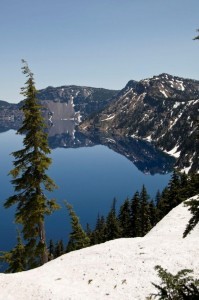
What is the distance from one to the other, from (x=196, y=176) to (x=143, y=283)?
13175 mm

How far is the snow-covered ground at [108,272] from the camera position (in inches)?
891

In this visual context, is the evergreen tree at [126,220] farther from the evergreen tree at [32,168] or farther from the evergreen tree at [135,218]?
the evergreen tree at [32,168]

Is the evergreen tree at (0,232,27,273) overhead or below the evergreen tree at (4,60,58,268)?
below

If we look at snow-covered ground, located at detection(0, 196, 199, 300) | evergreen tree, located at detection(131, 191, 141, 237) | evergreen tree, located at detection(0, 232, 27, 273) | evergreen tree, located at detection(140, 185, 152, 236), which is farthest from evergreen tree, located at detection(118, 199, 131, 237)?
snow-covered ground, located at detection(0, 196, 199, 300)

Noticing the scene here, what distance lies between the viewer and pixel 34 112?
3083 cm

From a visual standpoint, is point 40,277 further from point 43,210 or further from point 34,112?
point 34,112

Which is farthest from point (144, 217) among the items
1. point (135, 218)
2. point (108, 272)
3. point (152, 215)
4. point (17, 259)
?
point (108, 272)

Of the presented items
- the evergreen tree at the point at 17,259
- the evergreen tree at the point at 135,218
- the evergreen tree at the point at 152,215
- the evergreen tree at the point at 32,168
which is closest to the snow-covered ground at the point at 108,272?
the evergreen tree at the point at 32,168

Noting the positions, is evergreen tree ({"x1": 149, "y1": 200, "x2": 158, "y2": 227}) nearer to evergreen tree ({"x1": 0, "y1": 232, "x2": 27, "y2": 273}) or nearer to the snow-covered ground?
evergreen tree ({"x1": 0, "y1": 232, "x2": 27, "y2": 273})

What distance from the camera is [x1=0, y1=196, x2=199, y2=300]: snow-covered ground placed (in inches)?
891

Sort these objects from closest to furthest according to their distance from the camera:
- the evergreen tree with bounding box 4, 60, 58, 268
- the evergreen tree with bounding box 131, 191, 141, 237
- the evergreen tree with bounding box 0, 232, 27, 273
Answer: the evergreen tree with bounding box 4, 60, 58, 268, the evergreen tree with bounding box 0, 232, 27, 273, the evergreen tree with bounding box 131, 191, 141, 237

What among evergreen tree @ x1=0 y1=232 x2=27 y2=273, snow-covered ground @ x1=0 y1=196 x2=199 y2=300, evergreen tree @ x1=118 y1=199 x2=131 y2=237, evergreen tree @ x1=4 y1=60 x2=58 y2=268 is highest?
evergreen tree @ x1=4 y1=60 x2=58 y2=268

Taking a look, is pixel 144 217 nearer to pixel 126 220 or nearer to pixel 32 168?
pixel 126 220

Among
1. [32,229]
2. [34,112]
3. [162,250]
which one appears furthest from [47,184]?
[162,250]
